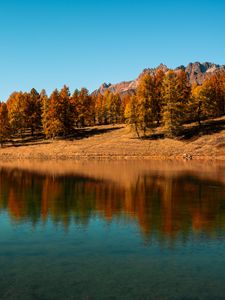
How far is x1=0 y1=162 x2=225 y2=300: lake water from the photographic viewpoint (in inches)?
549

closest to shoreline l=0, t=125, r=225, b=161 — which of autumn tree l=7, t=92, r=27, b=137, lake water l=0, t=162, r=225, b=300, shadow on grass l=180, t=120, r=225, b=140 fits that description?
shadow on grass l=180, t=120, r=225, b=140

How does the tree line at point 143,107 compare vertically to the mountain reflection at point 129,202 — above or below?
above

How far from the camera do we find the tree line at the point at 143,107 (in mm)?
87000

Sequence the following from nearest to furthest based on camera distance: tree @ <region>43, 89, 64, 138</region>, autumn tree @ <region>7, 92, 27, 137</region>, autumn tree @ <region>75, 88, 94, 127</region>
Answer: tree @ <region>43, 89, 64, 138</region>, autumn tree @ <region>7, 92, 27, 137</region>, autumn tree @ <region>75, 88, 94, 127</region>

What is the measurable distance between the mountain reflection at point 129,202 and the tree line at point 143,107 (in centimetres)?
4133

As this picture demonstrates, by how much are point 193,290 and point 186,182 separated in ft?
94.3

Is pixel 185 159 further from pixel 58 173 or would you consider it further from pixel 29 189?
pixel 29 189

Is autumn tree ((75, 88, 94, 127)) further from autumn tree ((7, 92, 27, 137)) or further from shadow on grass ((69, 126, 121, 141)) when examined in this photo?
autumn tree ((7, 92, 27, 137))

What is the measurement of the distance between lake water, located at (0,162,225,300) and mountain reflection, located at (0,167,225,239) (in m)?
0.07

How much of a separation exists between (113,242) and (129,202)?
11413 millimetres

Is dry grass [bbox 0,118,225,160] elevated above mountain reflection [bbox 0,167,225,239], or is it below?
above

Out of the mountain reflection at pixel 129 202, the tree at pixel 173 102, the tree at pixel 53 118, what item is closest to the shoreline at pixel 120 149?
the tree at pixel 173 102

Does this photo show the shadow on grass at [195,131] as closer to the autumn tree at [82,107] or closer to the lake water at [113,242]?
the autumn tree at [82,107]

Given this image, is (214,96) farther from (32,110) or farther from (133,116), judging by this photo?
(32,110)
